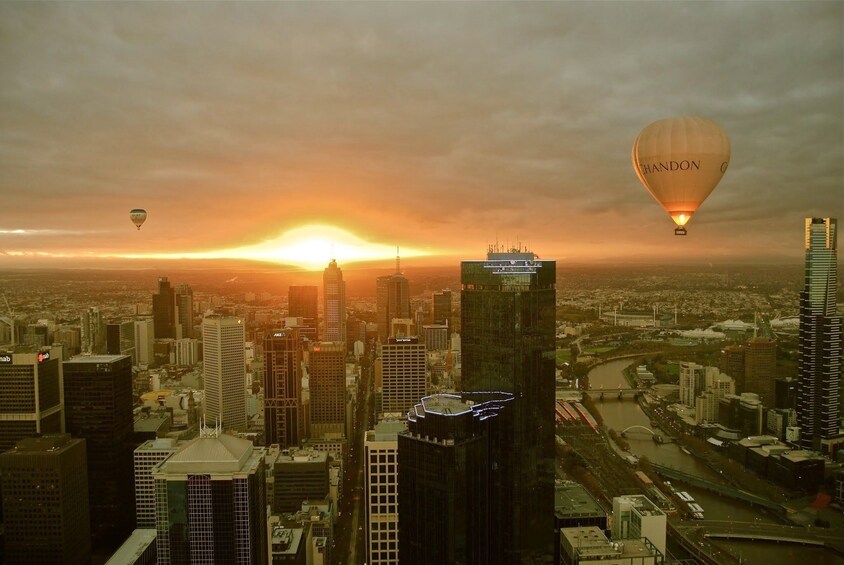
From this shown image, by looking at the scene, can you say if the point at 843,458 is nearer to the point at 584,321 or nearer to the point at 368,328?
the point at 584,321

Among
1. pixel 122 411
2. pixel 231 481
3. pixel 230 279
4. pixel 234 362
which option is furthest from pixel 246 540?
pixel 234 362

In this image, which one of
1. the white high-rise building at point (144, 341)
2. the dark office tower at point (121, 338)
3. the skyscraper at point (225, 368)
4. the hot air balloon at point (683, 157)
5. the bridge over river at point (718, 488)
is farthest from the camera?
the white high-rise building at point (144, 341)

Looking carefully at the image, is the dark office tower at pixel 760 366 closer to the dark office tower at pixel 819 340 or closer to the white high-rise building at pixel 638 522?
the dark office tower at pixel 819 340

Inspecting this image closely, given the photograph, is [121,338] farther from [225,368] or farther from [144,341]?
[225,368]

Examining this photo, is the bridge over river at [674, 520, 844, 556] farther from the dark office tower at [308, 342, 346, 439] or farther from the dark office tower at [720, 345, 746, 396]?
the dark office tower at [308, 342, 346, 439]

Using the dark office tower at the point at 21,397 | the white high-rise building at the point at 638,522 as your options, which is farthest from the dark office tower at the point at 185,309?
the white high-rise building at the point at 638,522

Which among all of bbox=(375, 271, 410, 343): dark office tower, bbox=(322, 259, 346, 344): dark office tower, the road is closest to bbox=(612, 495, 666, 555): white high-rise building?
the road
